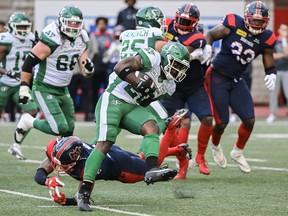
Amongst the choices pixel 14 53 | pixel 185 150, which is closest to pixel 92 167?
pixel 185 150

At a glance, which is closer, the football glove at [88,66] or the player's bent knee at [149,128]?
Result: the player's bent knee at [149,128]

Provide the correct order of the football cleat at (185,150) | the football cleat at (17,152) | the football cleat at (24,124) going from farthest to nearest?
the football cleat at (17,152), the football cleat at (24,124), the football cleat at (185,150)

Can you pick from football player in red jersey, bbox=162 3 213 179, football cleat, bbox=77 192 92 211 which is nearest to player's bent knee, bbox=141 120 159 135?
football cleat, bbox=77 192 92 211

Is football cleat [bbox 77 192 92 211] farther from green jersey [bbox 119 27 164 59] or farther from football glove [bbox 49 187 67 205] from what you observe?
green jersey [bbox 119 27 164 59]

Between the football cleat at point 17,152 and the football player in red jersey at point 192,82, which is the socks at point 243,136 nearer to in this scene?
the football player in red jersey at point 192,82

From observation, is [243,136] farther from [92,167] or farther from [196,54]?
[92,167]

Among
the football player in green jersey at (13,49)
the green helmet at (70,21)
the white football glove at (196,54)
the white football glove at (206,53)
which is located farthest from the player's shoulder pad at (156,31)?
the football player in green jersey at (13,49)

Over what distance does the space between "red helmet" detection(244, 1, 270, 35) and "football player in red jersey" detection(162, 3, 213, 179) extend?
1.61ft

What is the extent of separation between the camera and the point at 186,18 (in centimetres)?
1062

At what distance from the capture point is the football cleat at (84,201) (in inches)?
320

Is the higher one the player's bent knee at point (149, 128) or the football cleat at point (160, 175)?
the player's bent knee at point (149, 128)

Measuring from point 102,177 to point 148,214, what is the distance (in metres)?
0.78

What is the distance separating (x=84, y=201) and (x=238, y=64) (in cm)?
341

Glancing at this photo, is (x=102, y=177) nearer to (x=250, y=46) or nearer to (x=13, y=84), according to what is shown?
(x=250, y=46)
